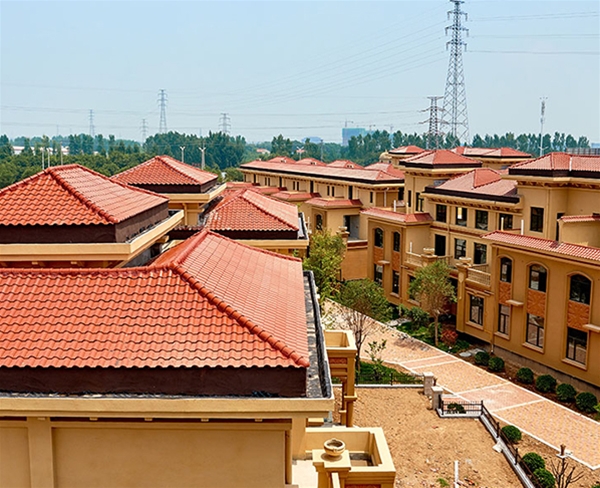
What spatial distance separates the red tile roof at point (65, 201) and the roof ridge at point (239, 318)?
9.38ft

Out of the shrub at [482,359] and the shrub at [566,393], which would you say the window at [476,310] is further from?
the shrub at [566,393]

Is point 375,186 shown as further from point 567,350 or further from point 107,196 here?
point 107,196

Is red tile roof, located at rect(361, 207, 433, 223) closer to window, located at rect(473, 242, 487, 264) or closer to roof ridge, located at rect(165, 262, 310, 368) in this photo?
window, located at rect(473, 242, 487, 264)

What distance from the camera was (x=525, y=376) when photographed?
2917 centimetres

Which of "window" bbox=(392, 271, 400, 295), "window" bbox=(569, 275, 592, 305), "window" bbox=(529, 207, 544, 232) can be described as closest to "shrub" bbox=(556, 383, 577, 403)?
"window" bbox=(569, 275, 592, 305)

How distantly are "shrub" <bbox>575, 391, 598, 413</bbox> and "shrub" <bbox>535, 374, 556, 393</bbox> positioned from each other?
1923 mm

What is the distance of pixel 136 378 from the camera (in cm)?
868

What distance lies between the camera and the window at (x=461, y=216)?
38.7 m

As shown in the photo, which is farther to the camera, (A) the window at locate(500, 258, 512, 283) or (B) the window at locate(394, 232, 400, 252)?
(B) the window at locate(394, 232, 400, 252)

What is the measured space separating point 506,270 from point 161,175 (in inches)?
727

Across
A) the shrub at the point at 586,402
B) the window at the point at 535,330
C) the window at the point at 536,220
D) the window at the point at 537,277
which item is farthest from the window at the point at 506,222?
the shrub at the point at 586,402

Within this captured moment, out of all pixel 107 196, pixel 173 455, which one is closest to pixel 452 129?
pixel 107 196

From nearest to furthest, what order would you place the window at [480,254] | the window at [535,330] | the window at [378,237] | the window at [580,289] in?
the window at [580,289] < the window at [535,330] < the window at [480,254] < the window at [378,237]

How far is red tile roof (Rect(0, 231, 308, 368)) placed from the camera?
8781mm
